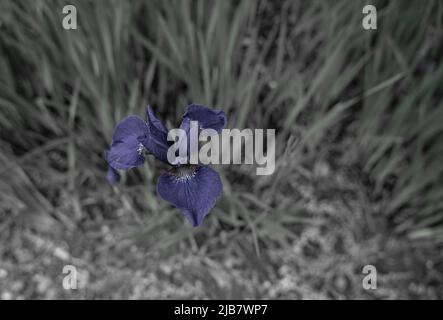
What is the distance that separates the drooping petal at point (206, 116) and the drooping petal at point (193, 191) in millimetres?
74

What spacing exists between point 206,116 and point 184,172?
0.38 feet

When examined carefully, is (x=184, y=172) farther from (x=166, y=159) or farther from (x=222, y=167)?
(x=222, y=167)

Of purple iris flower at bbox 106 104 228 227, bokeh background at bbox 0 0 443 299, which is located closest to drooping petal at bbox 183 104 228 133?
purple iris flower at bbox 106 104 228 227

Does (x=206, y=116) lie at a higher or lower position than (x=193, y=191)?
higher

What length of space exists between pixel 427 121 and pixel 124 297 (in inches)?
30.1

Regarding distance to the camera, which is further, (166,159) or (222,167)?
(222,167)

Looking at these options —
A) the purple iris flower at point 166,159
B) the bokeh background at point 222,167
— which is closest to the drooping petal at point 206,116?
the purple iris flower at point 166,159

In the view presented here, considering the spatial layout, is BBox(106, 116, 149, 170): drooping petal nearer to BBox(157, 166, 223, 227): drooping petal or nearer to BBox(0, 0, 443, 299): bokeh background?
BBox(157, 166, 223, 227): drooping petal

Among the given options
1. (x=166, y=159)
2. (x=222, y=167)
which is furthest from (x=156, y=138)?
(x=222, y=167)

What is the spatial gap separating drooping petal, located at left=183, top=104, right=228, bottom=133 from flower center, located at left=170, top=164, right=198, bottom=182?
8 centimetres

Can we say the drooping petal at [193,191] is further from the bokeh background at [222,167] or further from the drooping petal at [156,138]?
the bokeh background at [222,167]

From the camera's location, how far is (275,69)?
1.13 m

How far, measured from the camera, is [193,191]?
0.75 metres
